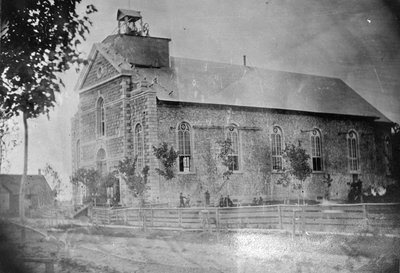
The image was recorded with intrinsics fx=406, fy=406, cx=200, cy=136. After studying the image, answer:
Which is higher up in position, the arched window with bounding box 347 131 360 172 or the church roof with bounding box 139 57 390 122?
the church roof with bounding box 139 57 390 122

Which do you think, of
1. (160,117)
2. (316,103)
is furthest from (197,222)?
(316,103)

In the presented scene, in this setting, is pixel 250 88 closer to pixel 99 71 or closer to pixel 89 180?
pixel 99 71

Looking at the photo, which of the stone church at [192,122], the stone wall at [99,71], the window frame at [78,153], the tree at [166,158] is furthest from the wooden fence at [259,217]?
the stone wall at [99,71]

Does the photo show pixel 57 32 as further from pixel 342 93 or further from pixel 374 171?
pixel 374 171

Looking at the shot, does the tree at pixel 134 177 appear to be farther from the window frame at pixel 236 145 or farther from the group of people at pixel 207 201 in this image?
the window frame at pixel 236 145

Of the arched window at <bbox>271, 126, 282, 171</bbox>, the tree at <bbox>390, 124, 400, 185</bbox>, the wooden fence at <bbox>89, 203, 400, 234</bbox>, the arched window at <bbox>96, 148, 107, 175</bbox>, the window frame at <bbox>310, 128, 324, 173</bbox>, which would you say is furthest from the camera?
the tree at <bbox>390, 124, 400, 185</bbox>

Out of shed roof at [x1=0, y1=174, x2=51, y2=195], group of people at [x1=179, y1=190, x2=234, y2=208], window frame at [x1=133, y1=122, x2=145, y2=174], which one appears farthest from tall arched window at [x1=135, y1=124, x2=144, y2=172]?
shed roof at [x1=0, y1=174, x2=51, y2=195]

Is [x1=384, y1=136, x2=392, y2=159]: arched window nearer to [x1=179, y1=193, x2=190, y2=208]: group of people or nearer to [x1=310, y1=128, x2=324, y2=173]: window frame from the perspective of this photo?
[x1=310, y1=128, x2=324, y2=173]: window frame
